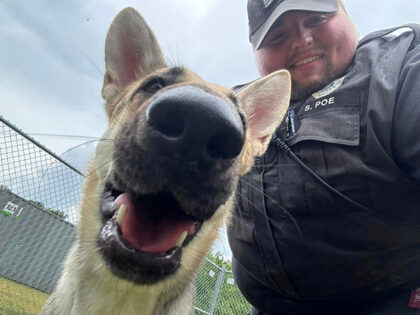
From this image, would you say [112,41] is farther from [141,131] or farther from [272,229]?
[272,229]

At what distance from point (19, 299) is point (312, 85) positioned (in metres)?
8.25

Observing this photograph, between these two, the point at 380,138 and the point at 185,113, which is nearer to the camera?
the point at 185,113

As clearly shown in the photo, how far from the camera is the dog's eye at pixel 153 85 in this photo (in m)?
2.52

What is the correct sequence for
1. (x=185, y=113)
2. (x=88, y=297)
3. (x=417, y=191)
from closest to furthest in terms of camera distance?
(x=185, y=113)
(x=88, y=297)
(x=417, y=191)

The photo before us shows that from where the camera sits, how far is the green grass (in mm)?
7145

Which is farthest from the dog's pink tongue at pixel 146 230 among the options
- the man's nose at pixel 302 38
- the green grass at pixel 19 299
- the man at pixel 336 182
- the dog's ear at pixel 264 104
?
the green grass at pixel 19 299

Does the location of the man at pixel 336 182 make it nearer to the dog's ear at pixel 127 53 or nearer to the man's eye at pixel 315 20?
the man's eye at pixel 315 20

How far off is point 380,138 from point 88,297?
2688 mm

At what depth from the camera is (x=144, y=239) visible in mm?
1810

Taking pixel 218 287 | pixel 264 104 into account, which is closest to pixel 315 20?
pixel 264 104

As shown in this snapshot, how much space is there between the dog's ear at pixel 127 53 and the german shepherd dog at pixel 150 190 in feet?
0.03

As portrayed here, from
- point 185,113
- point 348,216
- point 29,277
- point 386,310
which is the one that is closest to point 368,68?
point 348,216

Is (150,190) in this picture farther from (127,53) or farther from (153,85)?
(127,53)

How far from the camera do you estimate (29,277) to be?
28.1 feet
